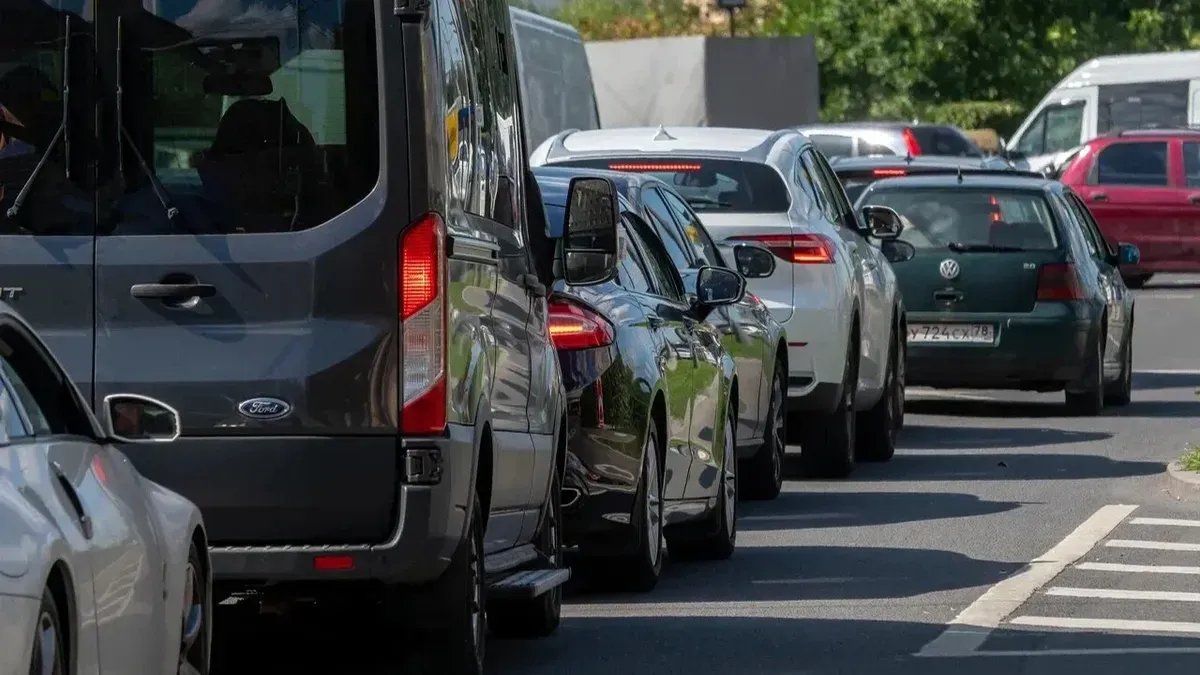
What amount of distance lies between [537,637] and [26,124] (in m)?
2.72

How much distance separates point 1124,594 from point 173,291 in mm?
4347

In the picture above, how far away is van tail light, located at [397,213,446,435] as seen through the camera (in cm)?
729

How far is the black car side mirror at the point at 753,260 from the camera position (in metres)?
13.8

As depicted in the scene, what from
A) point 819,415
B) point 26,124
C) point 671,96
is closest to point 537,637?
point 26,124

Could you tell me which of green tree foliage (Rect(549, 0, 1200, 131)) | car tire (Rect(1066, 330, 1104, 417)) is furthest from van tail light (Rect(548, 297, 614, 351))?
green tree foliage (Rect(549, 0, 1200, 131))

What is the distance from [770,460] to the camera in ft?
45.1

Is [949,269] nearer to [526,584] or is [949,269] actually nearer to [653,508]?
[653,508]

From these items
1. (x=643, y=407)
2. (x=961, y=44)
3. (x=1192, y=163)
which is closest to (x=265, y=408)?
(x=643, y=407)

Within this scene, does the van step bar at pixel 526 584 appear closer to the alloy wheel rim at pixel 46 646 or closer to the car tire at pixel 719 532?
the car tire at pixel 719 532

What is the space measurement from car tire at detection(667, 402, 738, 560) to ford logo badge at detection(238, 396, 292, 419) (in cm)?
436

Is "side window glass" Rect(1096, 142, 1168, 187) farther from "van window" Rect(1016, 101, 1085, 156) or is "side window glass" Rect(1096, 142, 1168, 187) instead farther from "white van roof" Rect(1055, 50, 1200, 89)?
"white van roof" Rect(1055, 50, 1200, 89)

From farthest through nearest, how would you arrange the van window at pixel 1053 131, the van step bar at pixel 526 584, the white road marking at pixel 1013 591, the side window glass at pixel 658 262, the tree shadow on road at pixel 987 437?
1. the van window at pixel 1053 131
2. the tree shadow on road at pixel 987 437
3. the side window glass at pixel 658 262
4. the white road marking at pixel 1013 591
5. the van step bar at pixel 526 584

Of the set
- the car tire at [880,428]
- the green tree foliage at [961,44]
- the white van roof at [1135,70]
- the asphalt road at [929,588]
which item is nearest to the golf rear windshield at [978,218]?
the asphalt road at [929,588]

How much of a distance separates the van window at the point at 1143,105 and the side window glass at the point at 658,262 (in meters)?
28.6
